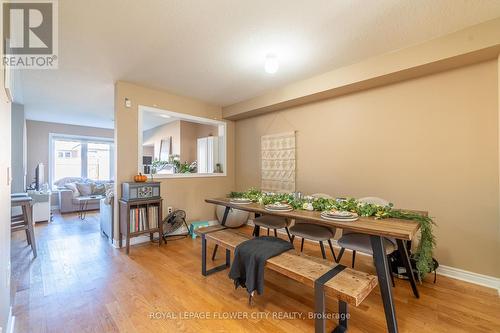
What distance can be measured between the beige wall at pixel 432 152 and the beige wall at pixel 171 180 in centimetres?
200

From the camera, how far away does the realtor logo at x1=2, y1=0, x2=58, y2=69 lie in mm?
1754

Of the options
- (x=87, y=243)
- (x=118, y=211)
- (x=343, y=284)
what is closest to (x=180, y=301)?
(x=343, y=284)

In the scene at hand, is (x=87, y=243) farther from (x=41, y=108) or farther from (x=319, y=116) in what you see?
(x=319, y=116)

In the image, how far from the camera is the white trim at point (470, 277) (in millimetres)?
2174

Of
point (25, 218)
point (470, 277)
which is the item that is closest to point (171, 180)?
point (25, 218)

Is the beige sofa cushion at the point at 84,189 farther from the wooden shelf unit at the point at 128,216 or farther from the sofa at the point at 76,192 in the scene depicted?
the wooden shelf unit at the point at 128,216

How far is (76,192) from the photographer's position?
5871 mm

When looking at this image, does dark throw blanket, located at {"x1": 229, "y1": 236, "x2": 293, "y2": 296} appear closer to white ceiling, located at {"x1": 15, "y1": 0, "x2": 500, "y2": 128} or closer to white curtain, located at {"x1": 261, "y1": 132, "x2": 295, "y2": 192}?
white curtain, located at {"x1": 261, "y1": 132, "x2": 295, "y2": 192}

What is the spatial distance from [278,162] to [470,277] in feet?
9.00

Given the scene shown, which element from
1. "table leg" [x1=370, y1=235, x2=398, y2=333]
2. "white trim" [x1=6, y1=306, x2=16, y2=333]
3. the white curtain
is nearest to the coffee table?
the white curtain

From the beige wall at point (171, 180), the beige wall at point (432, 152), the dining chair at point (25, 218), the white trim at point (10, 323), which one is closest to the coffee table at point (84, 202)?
the dining chair at point (25, 218)

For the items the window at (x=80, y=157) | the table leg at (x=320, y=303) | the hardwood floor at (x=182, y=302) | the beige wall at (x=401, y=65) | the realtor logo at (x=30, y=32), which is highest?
the realtor logo at (x=30, y=32)

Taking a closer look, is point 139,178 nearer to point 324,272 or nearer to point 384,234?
point 324,272

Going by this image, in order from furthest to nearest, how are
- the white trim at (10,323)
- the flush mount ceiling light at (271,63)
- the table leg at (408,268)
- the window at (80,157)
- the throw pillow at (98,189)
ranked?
the window at (80,157) < the throw pillow at (98,189) < the flush mount ceiling light at (271,63) < the table leg at (408,268) < the white trim at (10,323)
